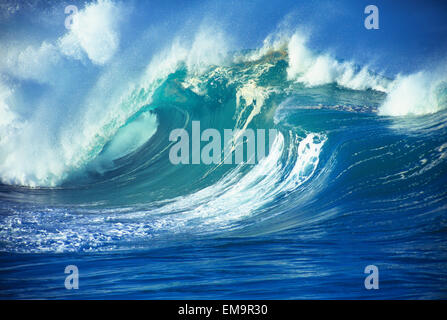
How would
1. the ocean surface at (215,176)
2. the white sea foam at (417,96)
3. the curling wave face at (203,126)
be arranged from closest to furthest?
the ocean surface at (215,176), the curling wave face at (203,126), the white sea foam at (417,96)

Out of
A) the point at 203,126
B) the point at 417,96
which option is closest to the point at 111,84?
the point at 203,126

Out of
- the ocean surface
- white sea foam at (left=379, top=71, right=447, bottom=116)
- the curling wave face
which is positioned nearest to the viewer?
the ocean surface

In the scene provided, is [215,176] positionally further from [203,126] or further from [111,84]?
[111,84]

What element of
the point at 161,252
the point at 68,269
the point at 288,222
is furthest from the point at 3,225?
the point at 288,222

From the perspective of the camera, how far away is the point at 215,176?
22.0 feet

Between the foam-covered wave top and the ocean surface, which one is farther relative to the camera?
the foam-covered wave top

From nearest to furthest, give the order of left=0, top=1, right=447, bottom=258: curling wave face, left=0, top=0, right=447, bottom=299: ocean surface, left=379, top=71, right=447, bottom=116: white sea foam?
left=0, top=0, right=447, bottom=299: ocean surface, left=0, top=1, right=447, bottom=258: curling wave face, left=379, top=71, right=447, bottom=116: white sea foam

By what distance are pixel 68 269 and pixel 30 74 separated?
638 centimetres

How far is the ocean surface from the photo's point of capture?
137 inches

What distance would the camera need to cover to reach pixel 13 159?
7820 millimetres

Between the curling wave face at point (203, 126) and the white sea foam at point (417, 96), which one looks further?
the white sea foam at point (417, 96)

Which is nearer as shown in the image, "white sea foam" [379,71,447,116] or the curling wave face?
the curling wave face

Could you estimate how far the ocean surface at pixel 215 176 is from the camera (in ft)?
11.4
